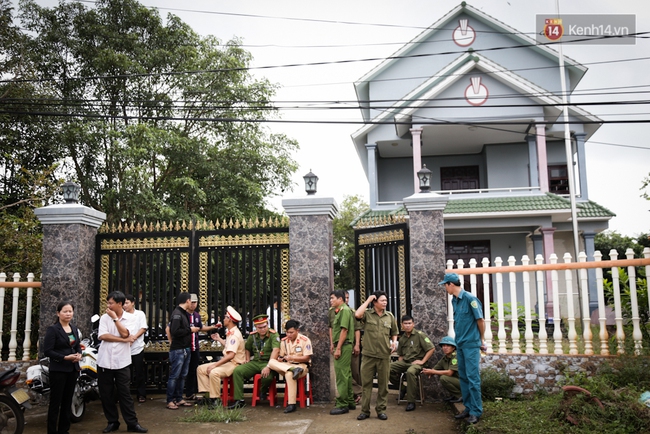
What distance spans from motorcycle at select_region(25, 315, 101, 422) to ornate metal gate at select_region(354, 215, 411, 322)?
12.1 ft

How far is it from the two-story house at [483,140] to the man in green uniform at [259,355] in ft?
28.0

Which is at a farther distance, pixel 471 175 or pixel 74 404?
pixel 471 175

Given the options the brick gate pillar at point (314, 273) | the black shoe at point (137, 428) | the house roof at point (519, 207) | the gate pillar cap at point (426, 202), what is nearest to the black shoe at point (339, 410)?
the brick gate pillar at point (314, 273)

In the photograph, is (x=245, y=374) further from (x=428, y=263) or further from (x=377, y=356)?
(x=428, y=263)

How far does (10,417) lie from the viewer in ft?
19.0

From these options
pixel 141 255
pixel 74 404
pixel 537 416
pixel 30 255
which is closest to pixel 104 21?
pixel 30 255

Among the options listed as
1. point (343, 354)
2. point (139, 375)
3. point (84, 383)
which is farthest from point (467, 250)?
point (84, 383)

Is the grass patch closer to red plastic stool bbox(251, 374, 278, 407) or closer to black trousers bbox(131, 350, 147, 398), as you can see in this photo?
red plastic stool bbox(251, 374, 278, 407)

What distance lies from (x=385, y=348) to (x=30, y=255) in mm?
7824

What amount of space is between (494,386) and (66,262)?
630 cm

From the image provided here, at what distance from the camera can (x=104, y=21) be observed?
54.1ft

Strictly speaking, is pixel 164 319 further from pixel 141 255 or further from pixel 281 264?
pixel 281 264

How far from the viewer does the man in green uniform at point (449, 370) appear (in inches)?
285

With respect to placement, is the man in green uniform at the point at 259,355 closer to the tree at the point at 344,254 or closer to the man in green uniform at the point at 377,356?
the man in green uniform at the point at 377,356
